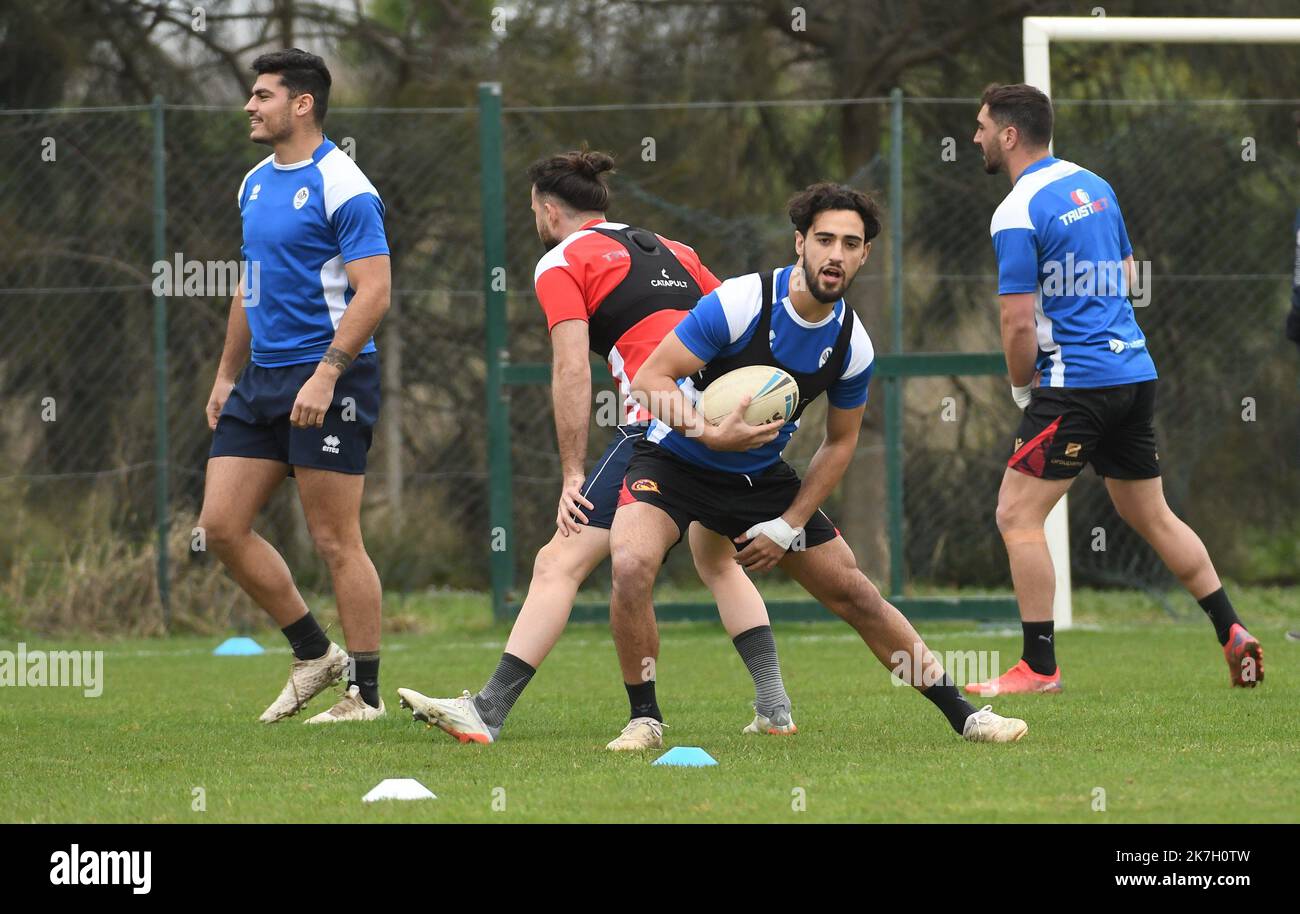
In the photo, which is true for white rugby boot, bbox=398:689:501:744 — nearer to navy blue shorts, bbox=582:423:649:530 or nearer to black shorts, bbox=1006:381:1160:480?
navy blue shorts, bbox=582:423:649:530

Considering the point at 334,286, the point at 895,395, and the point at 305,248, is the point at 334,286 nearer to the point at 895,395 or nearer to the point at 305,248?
the point at 305,248

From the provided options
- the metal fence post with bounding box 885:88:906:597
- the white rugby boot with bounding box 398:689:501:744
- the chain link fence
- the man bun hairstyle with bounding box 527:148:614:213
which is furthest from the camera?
the chain link fence

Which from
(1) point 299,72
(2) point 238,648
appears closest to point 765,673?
(1) point 299,72

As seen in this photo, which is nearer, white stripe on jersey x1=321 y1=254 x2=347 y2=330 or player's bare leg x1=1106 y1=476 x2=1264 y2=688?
white stripe on jersey x1=321 y1=254 x2=347 y2=330

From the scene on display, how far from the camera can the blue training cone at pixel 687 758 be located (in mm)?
5336

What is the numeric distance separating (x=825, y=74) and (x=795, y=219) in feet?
24.9

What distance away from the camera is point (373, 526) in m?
11.3

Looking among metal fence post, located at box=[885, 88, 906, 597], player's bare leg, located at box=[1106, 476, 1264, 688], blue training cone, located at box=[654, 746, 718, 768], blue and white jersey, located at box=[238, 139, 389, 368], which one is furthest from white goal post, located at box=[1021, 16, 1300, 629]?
blue training cone, located at box=[654, 746, 718, 768]

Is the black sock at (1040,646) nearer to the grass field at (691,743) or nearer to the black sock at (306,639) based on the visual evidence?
the grass field at (691,743)

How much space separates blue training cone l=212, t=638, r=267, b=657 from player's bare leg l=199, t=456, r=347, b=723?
2.83 m

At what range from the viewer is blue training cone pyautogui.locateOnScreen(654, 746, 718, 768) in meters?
5.34

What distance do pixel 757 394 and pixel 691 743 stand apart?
122cm
